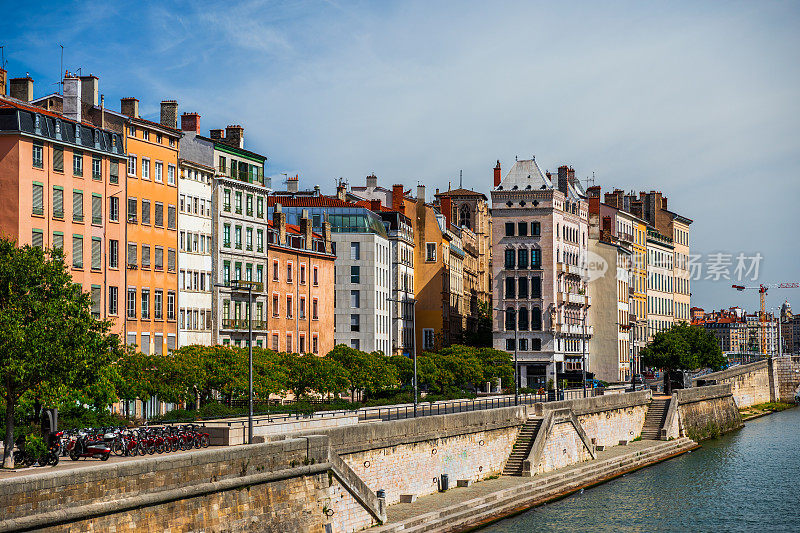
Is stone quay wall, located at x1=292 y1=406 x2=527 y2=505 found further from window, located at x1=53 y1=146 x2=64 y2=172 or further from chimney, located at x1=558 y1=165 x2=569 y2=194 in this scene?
chimney, located at x1=558 y1=165 x2=569 y2=194

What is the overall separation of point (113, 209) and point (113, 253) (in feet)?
9.25

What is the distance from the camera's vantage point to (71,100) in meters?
70.6

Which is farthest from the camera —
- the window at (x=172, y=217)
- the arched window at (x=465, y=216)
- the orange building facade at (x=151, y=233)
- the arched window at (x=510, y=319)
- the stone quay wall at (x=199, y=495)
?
the arched window at (x=465, y=216)

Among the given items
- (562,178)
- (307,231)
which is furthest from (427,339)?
(307,231)

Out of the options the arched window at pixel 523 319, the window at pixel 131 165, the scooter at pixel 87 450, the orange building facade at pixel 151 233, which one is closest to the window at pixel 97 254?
the orange building facade at pixel 151 233

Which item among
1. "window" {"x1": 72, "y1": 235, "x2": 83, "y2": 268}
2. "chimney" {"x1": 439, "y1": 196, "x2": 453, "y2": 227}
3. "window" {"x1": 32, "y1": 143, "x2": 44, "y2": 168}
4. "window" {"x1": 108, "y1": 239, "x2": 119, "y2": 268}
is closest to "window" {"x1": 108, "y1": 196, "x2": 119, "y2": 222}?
"window" {"x1": 108, "y1": 239, "x2": 119, "y2": 268}

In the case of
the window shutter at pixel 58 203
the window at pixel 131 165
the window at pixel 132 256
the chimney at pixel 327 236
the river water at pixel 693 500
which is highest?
the window at pixel 131 165

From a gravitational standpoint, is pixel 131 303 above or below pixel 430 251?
below

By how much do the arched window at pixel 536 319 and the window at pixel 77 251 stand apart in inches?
2311

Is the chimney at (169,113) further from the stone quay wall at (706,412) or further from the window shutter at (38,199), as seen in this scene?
the stone quay wall at (706,412)

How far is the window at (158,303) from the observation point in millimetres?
76438

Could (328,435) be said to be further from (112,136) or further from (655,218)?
(655,218)

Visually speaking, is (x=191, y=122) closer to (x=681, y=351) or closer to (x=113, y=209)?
(x=113, y=209)

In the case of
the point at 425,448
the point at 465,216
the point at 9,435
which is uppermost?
the point at 465,216
